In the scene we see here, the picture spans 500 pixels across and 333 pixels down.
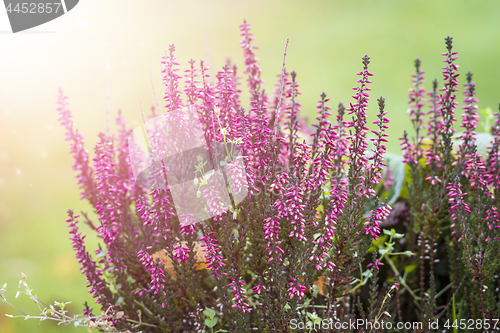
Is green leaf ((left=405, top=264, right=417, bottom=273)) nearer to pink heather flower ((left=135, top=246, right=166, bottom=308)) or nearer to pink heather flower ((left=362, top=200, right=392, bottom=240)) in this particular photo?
pink heather flower ((left=362, top=200, right=392, bottom=240))

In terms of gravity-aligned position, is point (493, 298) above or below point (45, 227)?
below

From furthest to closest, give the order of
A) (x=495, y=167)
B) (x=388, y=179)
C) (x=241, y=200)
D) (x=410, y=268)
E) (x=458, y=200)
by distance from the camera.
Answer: (x=388, y=179), (x=410, y=268), (x=495, y=167), (x=458, y=200), (x=241, y=200)

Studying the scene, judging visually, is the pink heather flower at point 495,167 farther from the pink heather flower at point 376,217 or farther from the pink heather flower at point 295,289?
the pink heather flower at point 295,289

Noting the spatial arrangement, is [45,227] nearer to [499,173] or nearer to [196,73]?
[196,73]

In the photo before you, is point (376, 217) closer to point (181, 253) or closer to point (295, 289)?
point (295, 289)

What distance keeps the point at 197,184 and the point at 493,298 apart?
206cm

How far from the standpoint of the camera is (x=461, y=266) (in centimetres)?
289

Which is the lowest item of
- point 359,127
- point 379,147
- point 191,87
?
point 379,147

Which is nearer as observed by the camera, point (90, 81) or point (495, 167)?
point (495, 167)

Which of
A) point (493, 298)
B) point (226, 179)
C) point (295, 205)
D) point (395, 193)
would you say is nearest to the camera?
point (295, 205)

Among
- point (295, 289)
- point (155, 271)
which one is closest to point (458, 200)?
point (295, 289)

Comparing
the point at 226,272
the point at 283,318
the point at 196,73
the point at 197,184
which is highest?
the point at 196,73

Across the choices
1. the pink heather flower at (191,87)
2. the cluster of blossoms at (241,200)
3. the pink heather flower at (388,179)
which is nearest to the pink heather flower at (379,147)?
the cluster of blossoms at (241,200)

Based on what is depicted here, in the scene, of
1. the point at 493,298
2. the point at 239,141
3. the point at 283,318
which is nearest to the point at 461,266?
the point at 493,298
